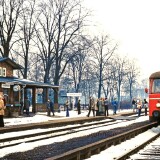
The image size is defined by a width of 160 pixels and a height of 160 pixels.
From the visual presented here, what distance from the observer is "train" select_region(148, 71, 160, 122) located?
19631 millimetres

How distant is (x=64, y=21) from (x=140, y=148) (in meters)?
39.1

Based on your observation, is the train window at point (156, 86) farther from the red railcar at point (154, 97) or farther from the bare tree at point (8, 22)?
the bare tree at point (8, 22)

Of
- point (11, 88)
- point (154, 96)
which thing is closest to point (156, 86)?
point (154, 96)

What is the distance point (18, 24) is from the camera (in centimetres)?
4681

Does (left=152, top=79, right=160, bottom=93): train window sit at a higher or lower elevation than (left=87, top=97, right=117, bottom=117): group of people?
higher

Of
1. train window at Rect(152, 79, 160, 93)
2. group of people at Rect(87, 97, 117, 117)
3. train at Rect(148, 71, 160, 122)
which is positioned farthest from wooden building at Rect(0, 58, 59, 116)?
train window at Rect(152, 79, 160, 93)

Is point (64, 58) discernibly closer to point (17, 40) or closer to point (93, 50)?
point (17, 40)

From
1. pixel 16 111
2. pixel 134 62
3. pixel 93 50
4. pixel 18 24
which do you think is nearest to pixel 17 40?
pixel 18 24

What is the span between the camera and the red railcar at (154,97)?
64.4 ft

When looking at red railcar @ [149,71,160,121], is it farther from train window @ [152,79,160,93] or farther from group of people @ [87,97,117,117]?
group of people @ [87,97,117,117]

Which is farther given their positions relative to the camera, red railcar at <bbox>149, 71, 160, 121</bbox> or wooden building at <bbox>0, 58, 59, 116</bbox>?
wooden building at <bbox>0, 58, 59, 116</bbox>

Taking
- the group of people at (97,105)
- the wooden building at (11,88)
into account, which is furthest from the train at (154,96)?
the group of people at (97,105)

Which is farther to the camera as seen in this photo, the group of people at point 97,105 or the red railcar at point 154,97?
the group of people at point 97,105

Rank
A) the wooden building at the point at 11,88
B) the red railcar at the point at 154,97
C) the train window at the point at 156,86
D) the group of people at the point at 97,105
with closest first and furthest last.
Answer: the red railcar at the point at 154,97 < the train window at the point at 156,86 < the wooden building at the point at 11,88 < the group of people at the point at 97,105
